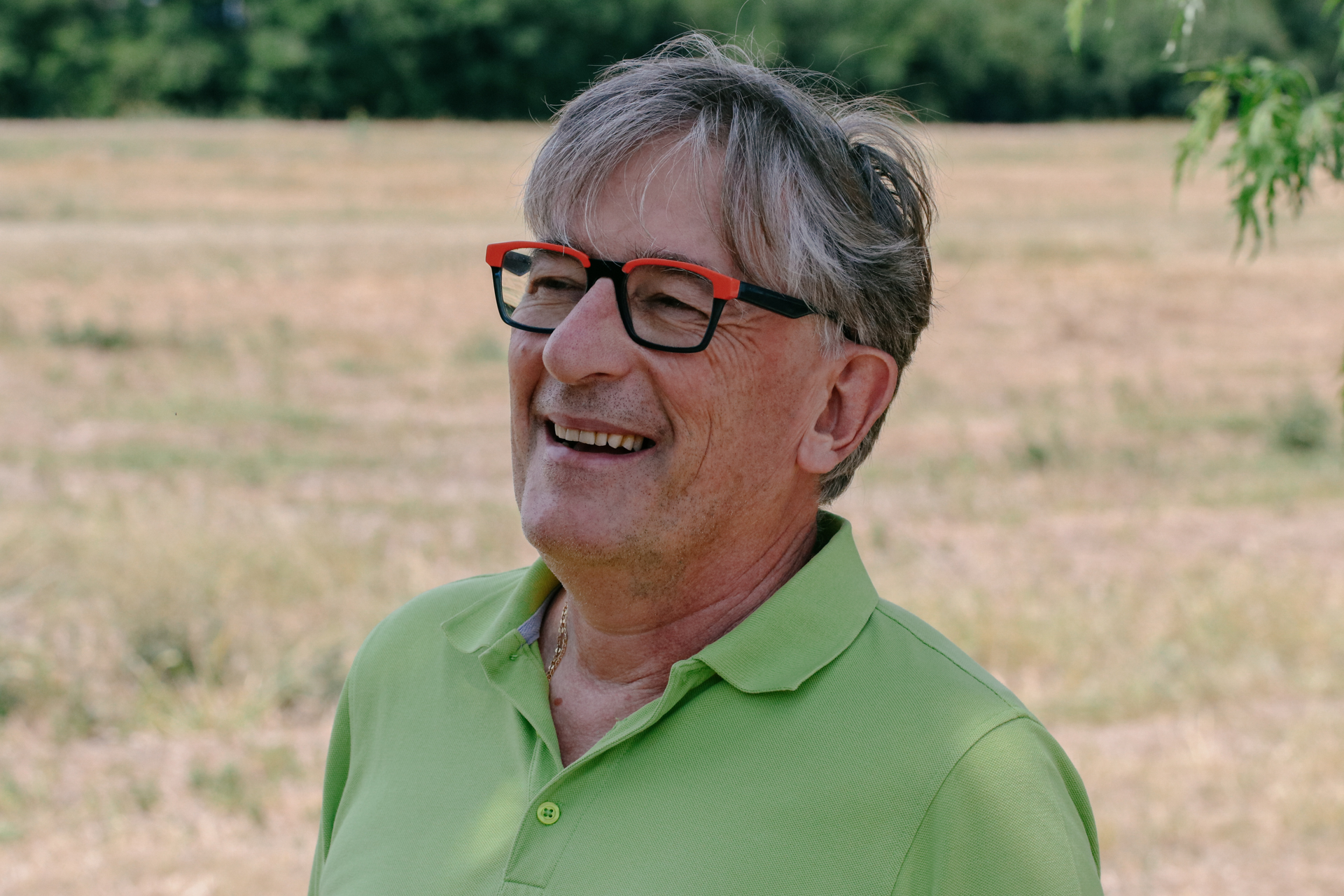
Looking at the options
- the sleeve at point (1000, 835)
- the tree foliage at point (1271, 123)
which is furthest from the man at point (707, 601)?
the tree foliage at point (1271, 123)

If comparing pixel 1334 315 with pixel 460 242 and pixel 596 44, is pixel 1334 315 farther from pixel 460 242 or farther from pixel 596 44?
pixel 596 44

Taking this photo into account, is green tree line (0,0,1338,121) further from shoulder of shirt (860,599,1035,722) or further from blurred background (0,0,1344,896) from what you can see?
shoulder of shirt (860,599,1035,722)

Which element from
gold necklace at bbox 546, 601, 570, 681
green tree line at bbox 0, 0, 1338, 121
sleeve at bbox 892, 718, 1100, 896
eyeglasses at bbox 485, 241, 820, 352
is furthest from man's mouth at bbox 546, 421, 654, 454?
green tree line at bbox 0, 0, 1338, 121

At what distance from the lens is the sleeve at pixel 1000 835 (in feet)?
4.97

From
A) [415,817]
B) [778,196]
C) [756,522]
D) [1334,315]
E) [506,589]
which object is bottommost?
[1334,315]

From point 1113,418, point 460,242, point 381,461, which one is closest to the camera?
point 381,461

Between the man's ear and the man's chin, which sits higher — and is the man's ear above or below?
above

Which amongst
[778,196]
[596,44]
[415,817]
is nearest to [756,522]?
[778,196]

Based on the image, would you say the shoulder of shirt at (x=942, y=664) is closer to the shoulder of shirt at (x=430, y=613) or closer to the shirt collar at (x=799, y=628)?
the shirt collar at (x=799, y=628)

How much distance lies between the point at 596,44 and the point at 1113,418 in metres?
50.3

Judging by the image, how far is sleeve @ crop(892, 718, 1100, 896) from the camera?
151 cm

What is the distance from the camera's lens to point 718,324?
178 centimetres

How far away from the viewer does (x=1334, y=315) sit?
17.1 meters

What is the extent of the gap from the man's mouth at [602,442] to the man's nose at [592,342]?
0.25ft
